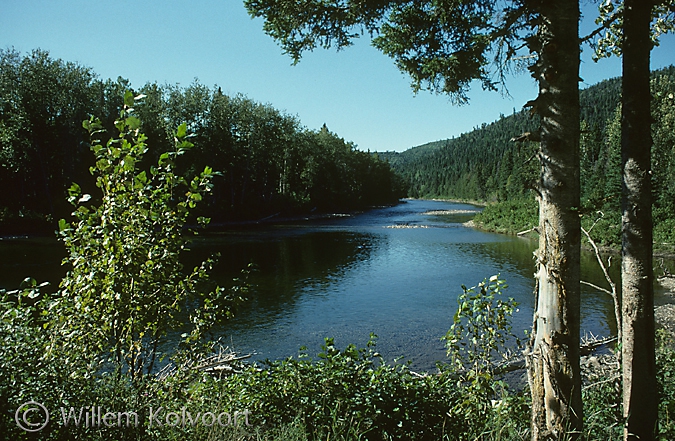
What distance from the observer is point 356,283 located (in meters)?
21.4

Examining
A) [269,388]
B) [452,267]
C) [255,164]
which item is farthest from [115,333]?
[255,164]

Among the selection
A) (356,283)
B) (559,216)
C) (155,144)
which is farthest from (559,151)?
(155,144)

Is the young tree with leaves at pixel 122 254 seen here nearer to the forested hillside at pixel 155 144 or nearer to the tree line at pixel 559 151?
the tree line at pixel 559 151

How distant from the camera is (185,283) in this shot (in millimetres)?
4598

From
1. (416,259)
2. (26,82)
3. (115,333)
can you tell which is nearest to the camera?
(115,333)

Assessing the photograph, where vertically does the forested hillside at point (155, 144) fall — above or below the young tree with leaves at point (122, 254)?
above

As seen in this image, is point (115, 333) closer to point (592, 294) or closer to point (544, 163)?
point (544, 163)

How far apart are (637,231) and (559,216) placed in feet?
2.98

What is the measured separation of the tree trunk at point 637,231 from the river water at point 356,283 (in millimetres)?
2340

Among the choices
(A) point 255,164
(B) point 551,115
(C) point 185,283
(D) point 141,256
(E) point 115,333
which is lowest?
(E) point 115,333

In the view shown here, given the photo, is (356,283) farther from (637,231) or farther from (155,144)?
(155,144)

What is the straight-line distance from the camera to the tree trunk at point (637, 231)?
415 centimetres

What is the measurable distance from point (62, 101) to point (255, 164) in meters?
22.9

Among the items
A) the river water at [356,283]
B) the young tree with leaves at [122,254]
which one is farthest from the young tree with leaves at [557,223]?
the young tree with leaves at [122,254]
